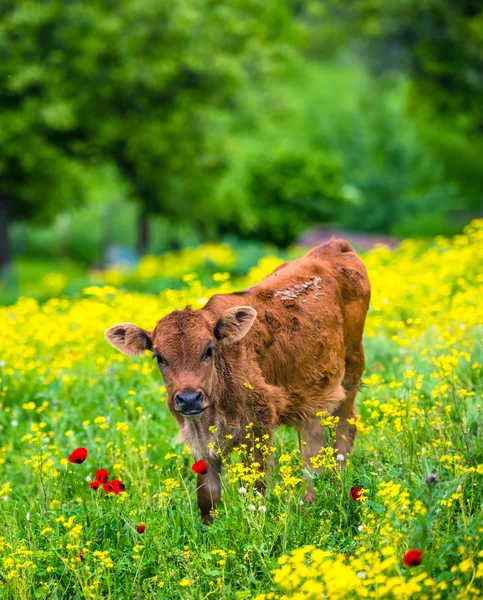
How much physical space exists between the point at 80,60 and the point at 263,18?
13445 millimetres

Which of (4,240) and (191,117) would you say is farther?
(4,240)

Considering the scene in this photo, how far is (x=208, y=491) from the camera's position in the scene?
5262mm

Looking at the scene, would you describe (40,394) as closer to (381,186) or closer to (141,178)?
(141,178)

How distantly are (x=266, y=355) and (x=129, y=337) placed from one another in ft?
2.90

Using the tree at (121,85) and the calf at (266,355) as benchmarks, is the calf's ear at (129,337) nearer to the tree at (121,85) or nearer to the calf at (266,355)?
the calf at (266,355)

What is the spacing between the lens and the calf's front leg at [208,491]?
17.2ft

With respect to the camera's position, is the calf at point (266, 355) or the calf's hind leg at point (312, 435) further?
the calf's hind leg at point (312, 435)

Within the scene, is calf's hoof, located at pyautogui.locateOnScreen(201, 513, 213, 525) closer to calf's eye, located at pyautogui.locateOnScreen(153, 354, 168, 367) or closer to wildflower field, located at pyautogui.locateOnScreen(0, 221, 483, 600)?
wildflower field, located at pyautogui.locateOnScreen(0, 221, 483, 600)

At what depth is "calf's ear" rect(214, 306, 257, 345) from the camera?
521 centimetres

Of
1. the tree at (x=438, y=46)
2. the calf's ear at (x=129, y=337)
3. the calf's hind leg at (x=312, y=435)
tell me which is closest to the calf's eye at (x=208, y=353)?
the calf's ear at (x=129, y=337)

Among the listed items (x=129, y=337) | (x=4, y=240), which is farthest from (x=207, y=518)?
(x=4, y=240)

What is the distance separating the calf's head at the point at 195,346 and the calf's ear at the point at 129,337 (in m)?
0.08

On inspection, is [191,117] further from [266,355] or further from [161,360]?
[161,360]

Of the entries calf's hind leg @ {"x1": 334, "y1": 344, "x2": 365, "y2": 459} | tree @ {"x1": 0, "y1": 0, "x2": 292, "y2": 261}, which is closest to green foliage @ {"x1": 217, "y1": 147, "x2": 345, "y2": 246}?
tree @ {"x1": 0, "y1": 0, "x2": 292, "y2": 261}
